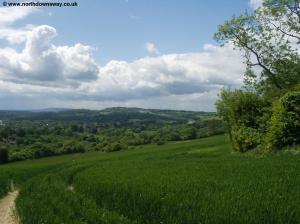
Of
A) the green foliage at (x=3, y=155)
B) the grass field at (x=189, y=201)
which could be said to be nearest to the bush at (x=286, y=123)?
the grass field at (x=189, y=201)

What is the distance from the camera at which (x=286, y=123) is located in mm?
33156

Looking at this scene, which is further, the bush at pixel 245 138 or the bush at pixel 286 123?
the bush at pixel 245 138

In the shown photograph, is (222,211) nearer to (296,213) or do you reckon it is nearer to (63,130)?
(296,213)

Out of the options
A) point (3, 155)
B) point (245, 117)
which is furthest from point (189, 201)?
point (3, 155)

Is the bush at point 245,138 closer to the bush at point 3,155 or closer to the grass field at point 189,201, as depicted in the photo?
the grass field at point 189,201

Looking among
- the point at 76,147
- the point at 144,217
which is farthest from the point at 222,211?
the point at 76,147

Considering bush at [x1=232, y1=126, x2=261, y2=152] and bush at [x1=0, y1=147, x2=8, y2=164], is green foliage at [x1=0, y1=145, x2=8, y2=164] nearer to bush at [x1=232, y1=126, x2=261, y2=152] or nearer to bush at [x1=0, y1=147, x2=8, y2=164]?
bush at [x1=0, y1=147, x2=8, y2=164]

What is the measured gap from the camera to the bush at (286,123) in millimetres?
33219

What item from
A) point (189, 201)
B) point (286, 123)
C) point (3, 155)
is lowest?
point (3, 155)

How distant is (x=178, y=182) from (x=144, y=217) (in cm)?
387

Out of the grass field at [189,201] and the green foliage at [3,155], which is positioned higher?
the grass field at [189,201]

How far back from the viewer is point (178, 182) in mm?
18297

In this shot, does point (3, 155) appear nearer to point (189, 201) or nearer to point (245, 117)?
point (245, 117)

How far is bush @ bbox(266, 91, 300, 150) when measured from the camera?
33.2m
